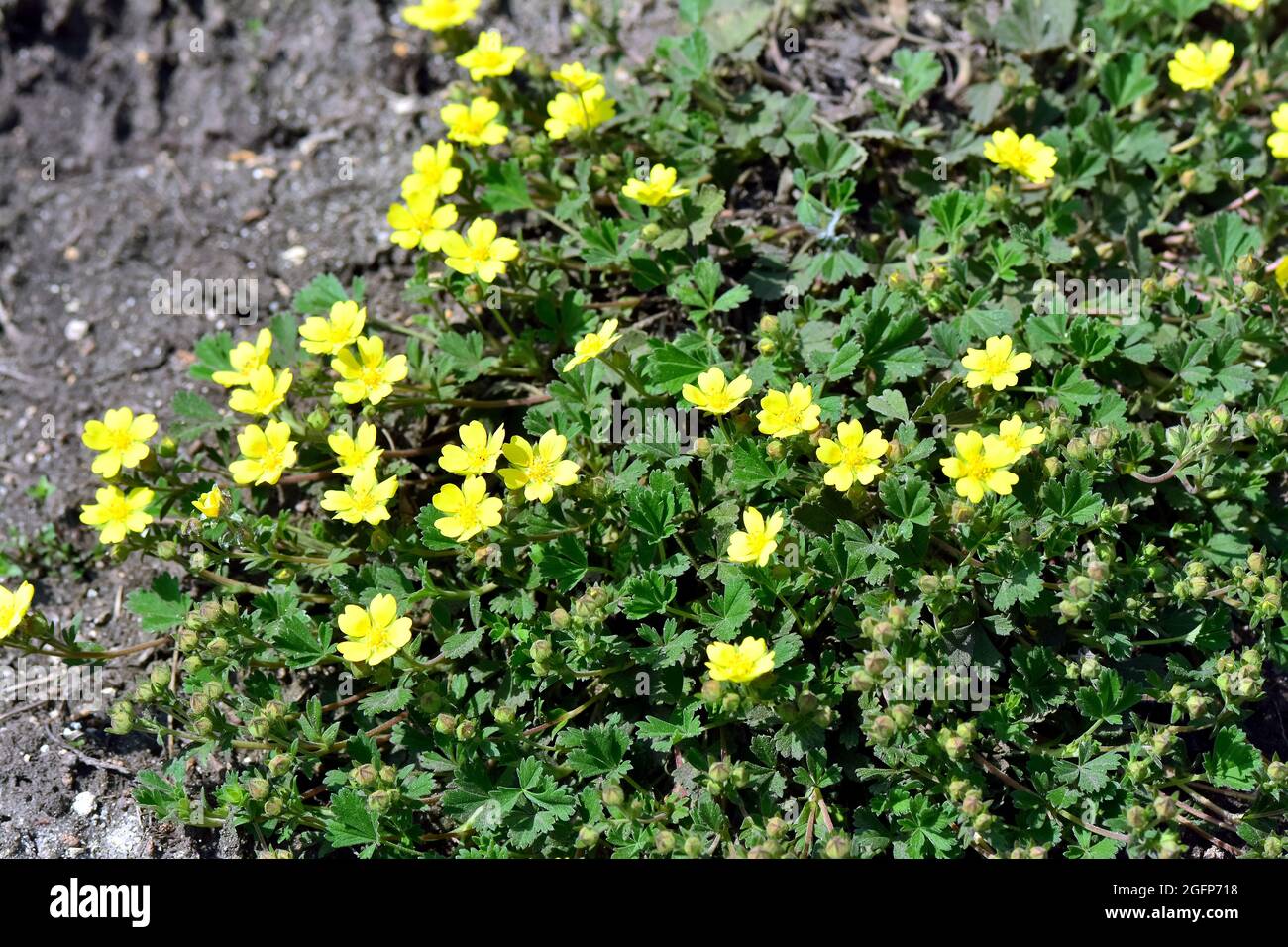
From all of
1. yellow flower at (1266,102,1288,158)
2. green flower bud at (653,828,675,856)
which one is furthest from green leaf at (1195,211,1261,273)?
green flower bud at (653,828,675,856)

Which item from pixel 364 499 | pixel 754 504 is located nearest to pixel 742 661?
pixel 754 504

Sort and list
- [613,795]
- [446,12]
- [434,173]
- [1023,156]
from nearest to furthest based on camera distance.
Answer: [613,795]
[1023,156]
[434,173]
[446,12]

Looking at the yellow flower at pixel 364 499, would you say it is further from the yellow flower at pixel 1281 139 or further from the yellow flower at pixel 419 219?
the yellow flower at pixel 1281 139

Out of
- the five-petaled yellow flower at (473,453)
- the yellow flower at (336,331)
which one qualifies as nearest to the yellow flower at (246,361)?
the yellow flower at (336,331)

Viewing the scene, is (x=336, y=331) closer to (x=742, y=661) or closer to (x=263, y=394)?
(x=263, y=394)
